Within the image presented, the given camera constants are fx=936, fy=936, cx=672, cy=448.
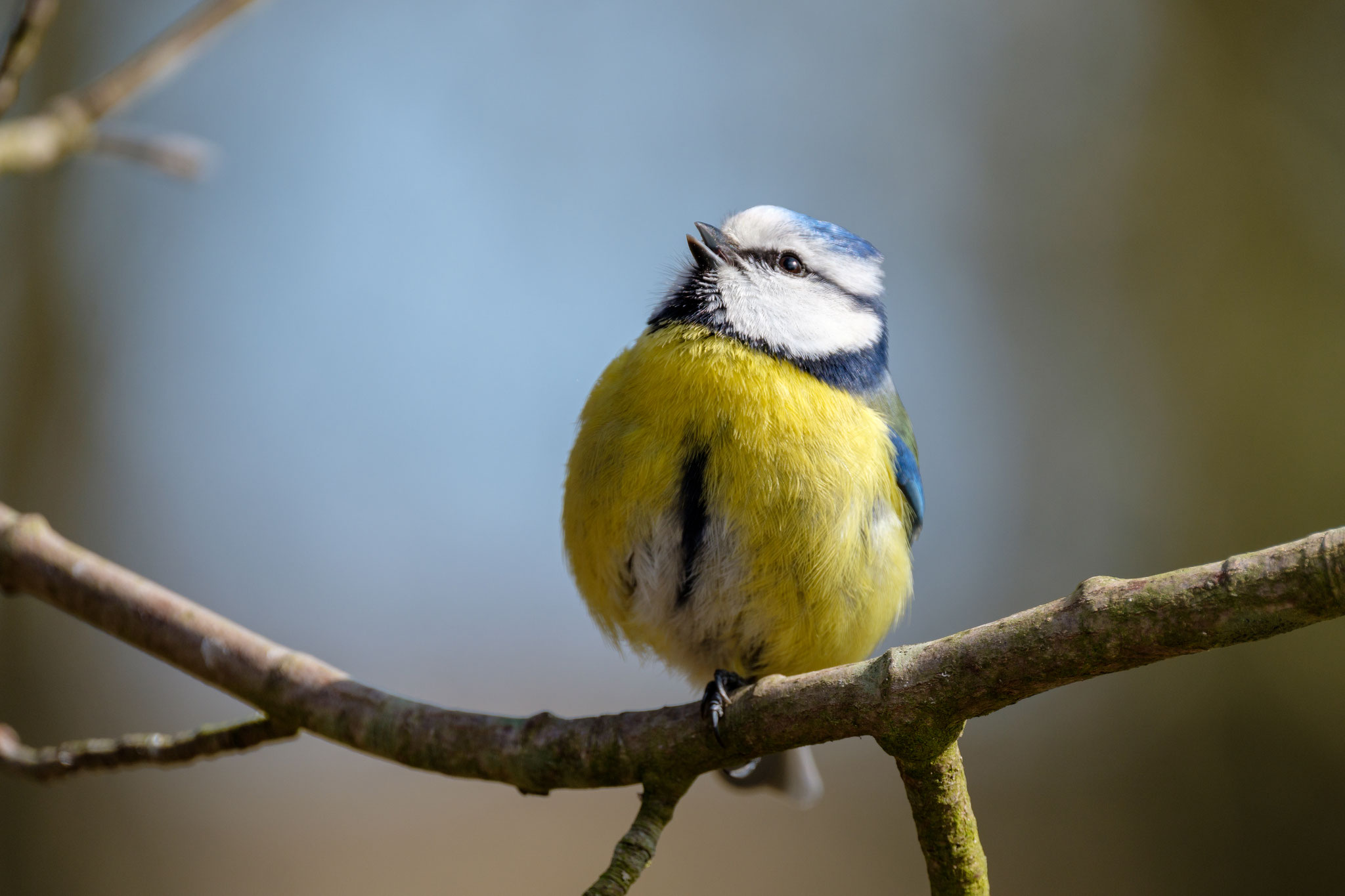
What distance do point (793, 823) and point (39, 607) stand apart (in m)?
4.03

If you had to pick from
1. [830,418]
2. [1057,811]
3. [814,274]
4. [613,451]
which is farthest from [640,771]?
[1057,811]

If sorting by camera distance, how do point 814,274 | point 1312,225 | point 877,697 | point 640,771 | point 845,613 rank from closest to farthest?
1. point 877,697
2. point 640,771
3. point 845,613
4. point 814,274
5. point 1312,225

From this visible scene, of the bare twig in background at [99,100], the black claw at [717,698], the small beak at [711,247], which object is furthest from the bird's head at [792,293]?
the bare twig in background at [99,100]

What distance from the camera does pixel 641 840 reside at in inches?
58.5

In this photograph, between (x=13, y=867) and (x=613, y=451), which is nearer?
(x=613, y=451)

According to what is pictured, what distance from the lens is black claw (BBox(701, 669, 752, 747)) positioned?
154 centimetres

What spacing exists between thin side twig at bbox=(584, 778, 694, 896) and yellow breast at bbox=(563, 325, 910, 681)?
49 cm

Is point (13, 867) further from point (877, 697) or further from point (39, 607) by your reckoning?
point (877, 697)

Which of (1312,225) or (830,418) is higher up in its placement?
(1312,225)

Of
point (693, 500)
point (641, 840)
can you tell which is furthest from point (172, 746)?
point (693, 500)

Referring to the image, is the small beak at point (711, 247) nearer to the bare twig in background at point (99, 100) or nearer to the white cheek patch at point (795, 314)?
the white cheek patch at point (795, 314)

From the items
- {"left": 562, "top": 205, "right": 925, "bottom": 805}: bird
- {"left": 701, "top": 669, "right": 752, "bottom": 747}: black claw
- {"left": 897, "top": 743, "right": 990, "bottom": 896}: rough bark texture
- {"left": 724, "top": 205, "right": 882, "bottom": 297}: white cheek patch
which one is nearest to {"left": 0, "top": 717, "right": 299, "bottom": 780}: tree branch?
{"left": 562, "top": 205, "right": 925, "bottom": 805}: bird

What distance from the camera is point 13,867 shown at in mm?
4367

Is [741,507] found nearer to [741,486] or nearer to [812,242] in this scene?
[741,486]
